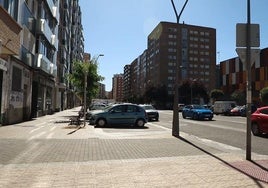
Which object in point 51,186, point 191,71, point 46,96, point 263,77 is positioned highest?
point 191,71

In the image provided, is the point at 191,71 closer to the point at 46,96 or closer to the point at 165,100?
the point at 165,100

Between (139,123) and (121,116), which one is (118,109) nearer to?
(121,116)

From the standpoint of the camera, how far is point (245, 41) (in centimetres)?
1016

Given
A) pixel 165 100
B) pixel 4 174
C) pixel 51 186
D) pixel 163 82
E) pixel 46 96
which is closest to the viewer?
pixel 51 186

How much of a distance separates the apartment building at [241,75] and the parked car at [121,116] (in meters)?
45.0

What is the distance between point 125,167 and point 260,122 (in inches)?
429

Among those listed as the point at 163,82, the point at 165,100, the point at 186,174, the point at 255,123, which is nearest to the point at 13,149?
the point at 186,174

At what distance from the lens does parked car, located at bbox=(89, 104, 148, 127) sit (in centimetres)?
2225

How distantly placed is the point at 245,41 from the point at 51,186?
22.6 ft

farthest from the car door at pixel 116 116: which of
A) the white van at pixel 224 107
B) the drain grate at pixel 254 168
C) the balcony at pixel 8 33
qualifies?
the white van at pixel 224 107

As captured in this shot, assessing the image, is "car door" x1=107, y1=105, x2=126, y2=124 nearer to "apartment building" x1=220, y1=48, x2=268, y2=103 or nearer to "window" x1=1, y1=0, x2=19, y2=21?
"window" x1=1, y1=0, x2=19, y2=21

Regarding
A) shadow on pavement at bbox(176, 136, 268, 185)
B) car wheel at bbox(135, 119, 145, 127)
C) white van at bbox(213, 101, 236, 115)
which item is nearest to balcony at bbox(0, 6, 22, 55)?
car wheel at bbox(135, 119, 145, 127)

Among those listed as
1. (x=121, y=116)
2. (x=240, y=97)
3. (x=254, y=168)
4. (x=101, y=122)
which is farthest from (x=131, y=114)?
(x=240, y=97)

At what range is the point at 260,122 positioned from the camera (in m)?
17.2
